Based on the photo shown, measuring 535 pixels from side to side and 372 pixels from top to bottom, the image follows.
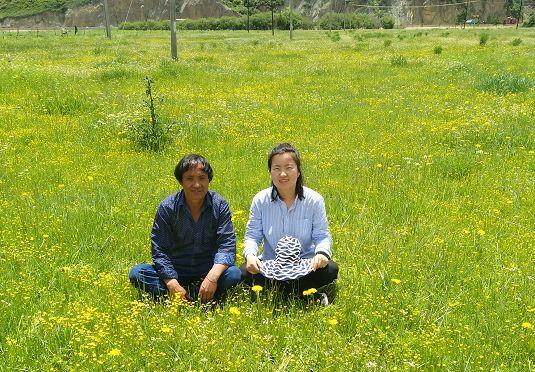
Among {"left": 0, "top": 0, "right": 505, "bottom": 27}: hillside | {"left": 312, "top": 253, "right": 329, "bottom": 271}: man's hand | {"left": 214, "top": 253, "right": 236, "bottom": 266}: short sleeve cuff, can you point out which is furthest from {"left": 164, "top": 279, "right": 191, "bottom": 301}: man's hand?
{"left": 0, "top": 0, "right": 505, "bottom": 27}: hillside

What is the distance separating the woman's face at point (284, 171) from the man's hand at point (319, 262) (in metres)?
0.63

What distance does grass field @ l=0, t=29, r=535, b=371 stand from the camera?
3.32 m

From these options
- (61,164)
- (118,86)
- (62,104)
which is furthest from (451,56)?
(61,164)

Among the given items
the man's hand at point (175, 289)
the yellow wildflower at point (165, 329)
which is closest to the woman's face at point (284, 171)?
the man's hand at point (175, 289)

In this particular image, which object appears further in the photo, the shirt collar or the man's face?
the shirt collar

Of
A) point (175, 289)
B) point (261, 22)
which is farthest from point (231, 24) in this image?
point (175, 289)

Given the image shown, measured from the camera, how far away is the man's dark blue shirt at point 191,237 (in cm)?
416

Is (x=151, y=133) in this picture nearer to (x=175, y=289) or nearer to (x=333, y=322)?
(x=175, y=289)

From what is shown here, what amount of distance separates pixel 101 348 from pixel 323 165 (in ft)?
15.8

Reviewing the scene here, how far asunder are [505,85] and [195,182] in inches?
445

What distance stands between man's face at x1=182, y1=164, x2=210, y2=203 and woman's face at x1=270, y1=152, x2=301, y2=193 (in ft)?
1.83

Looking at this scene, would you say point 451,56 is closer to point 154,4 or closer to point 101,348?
point 101,348

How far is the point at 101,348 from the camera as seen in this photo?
331 cm

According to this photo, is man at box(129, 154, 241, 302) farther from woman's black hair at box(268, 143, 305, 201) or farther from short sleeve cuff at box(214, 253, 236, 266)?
woman's black hair at box(268, 143, 305, 201)
